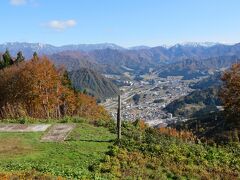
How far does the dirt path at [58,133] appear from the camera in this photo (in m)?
22.7

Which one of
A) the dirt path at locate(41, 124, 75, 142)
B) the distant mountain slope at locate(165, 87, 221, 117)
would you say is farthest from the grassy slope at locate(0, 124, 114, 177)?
the distant mountain slope at locate(165, 87, 221, 117)

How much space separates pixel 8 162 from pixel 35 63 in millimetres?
33896

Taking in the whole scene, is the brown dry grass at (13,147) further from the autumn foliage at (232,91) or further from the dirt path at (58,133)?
the autumn foliage at (232,91)

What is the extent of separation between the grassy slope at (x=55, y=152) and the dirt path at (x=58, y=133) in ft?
1.28

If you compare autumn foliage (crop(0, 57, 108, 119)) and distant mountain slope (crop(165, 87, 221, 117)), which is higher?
autumn foliage (crop(0, 57, 108, 119))

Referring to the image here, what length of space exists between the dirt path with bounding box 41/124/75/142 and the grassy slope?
0.39 meters

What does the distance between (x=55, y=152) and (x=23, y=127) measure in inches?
243

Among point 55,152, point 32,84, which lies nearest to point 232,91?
point 32,84

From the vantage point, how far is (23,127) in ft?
84.1

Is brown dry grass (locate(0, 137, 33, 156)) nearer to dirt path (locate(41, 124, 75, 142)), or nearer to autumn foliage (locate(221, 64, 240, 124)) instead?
dirt path (locate(41, 124, 75, 142))

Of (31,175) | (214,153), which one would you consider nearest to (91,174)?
(31,175)

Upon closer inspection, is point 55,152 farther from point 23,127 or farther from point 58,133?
point 23,127

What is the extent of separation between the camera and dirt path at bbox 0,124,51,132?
24.8m

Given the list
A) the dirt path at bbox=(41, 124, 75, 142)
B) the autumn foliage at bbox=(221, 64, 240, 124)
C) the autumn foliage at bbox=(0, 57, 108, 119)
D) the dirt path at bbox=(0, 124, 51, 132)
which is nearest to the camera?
the dirt path at bbox=(41, 124, 75, 142)
